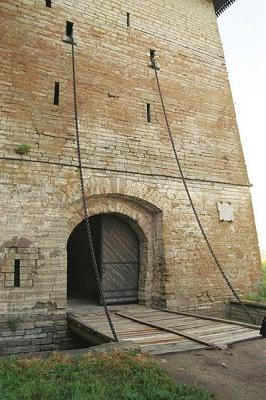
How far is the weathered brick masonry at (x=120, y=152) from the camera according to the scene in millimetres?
6562

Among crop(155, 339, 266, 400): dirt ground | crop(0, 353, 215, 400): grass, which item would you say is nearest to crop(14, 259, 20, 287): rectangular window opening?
crop(0, 353, 215, 400): grass

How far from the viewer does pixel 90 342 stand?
18.8 feet

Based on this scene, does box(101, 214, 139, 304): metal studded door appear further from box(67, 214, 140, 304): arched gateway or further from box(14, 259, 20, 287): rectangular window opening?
box(14, 259, 20, 287): rectangular window opening

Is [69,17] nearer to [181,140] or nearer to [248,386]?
[181,140]

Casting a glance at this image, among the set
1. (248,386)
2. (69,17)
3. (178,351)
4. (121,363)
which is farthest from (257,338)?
(69,17)

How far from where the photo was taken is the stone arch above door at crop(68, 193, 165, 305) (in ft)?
25.7

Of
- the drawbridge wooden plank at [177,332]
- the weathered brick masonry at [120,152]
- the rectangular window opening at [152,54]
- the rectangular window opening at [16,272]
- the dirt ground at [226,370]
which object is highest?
the rectangular window opening at [152,54]

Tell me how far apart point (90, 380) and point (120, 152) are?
526 cm

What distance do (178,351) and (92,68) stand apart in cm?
627

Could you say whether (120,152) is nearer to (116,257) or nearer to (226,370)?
(116,257)

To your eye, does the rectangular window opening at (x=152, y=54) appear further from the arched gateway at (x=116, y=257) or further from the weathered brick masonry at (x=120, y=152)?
the arched gateway at (x=116, y=257)

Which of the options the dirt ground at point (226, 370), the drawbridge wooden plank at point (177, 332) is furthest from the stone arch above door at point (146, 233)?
the dirt ground at point (226, 370)

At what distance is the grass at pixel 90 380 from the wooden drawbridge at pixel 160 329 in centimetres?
79

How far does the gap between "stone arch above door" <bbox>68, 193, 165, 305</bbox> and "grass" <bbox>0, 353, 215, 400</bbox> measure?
393cm
